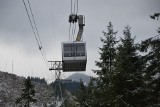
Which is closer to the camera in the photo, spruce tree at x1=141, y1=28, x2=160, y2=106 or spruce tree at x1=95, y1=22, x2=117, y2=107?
spruce tree at x1=141, y1=28, x2=160, y2=106

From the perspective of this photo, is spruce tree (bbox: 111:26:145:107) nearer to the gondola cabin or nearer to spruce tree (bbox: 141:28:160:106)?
spruce tree (bbox: 141:28:160:106)

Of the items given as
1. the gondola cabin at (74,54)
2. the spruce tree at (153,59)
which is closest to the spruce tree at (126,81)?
the spruce tree at (153,59)

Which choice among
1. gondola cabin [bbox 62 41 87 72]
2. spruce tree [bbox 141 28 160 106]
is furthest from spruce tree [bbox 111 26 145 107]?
gondola cabin [bbox 62 41 87 72]

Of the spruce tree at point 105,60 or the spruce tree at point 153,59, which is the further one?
the spruce tree at point 105,60

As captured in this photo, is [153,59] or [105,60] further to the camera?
[105,60]

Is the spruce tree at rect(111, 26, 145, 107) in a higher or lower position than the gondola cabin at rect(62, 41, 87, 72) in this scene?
lower

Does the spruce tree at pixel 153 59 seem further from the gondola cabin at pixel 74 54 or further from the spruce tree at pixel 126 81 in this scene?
the gondola cabin at pixel 74 54

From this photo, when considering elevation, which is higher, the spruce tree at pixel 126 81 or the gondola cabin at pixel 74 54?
the gondola cabin at pixel 74 54

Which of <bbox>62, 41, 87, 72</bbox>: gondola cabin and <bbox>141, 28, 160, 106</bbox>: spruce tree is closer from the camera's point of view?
<bbox>141, 28, 160, 106</bbox>: spruce tree

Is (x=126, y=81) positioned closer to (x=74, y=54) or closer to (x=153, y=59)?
(x=153, y=59)

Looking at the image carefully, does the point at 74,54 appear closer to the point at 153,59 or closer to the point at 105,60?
the point at 105,60

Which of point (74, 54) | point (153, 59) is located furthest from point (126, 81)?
point (74, 54)

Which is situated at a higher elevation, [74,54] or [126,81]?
[74,54]

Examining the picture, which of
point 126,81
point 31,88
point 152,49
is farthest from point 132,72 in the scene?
point 31,88
